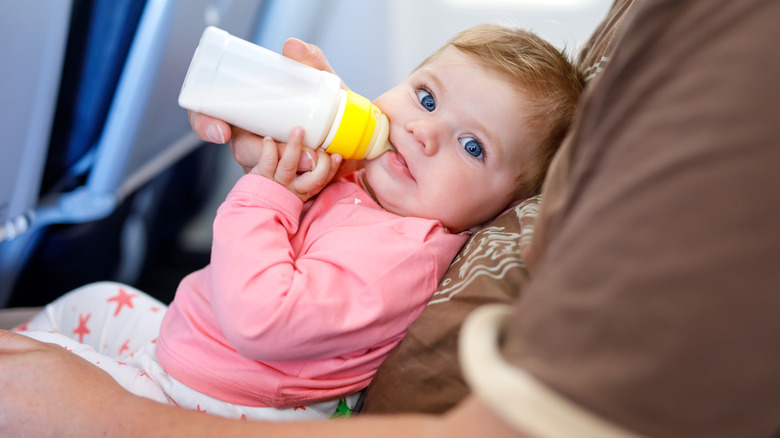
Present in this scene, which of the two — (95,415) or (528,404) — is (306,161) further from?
(528,404)

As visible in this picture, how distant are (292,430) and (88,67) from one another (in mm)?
1022

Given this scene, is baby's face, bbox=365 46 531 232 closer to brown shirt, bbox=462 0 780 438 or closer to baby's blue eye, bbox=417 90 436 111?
baby's blue eye, bbox=417 90 436 111

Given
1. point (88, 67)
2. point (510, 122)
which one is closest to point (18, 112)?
point (88, 67)

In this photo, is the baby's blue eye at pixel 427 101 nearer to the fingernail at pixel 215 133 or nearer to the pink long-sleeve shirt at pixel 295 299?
the pink long-sleeve shirt at pixel 295 299

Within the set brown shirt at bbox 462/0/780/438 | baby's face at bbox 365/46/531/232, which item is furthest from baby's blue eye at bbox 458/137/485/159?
brown shirt at bbox 462/0/780/438

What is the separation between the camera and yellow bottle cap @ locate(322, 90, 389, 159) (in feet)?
2.82

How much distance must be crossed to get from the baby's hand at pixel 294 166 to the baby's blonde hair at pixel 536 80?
1.03 feet

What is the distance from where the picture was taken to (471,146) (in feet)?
3.21

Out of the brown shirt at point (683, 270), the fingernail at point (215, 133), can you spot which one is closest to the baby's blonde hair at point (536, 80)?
the fingernail at point (215, 133)

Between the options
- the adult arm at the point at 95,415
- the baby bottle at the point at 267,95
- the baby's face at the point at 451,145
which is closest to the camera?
the adult arm at the point at 95,415

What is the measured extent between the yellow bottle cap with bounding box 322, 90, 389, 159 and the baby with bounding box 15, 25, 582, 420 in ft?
0.09

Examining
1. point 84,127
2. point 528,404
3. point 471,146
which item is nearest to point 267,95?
point 471,146

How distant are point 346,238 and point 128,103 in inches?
27.3

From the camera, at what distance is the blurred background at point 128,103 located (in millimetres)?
1055
